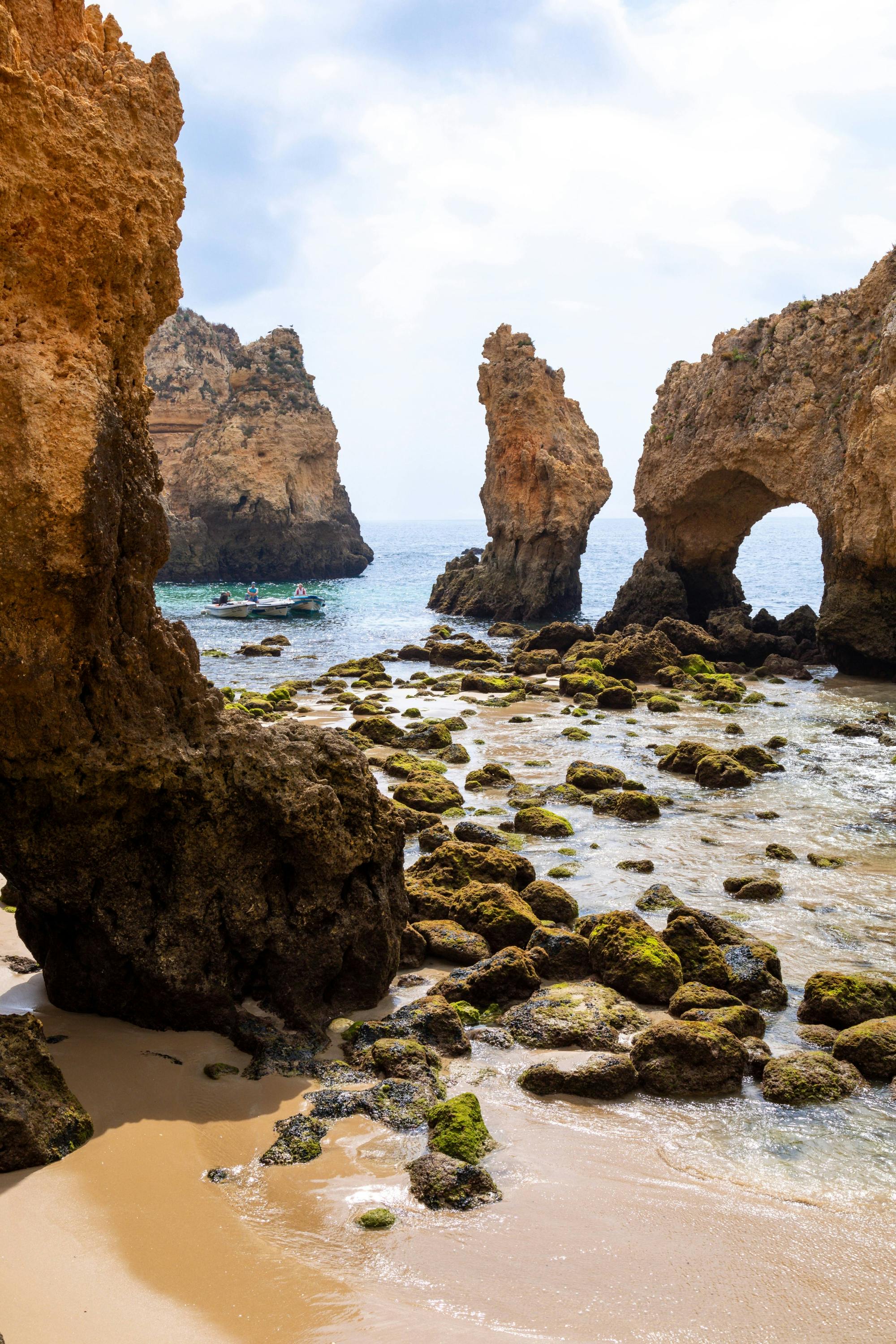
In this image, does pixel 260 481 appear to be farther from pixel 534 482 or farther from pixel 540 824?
pixel 540 824

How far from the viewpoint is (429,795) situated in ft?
50.1

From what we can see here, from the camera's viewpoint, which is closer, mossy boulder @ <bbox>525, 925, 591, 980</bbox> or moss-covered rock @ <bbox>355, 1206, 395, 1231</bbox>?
moss-covered rock @ <bbox>355, 1206, 395, 1231</bbox>

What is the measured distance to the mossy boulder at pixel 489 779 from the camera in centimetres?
1677

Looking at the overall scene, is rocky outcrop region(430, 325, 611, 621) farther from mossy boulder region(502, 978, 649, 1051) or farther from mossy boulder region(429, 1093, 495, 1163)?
mossy boulder region(429, 1093, 495, 1163)

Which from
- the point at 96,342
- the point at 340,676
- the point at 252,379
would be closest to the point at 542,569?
the point at 340,676

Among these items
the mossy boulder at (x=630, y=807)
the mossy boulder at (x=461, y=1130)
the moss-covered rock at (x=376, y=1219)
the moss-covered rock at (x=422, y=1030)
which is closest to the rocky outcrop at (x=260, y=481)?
the mossy boulder at (x=630, y=807)

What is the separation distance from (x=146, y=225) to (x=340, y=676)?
24228mm

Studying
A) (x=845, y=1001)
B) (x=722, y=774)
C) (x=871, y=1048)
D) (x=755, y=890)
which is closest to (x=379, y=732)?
(x=722, y=774)

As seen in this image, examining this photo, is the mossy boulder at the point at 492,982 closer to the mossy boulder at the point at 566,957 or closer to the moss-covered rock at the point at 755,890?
the mossy boulder at the point at 566,957

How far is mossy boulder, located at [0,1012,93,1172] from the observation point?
17.5ft

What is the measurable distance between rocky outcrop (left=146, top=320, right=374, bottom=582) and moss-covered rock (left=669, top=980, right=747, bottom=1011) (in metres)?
62.6

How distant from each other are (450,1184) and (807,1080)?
315 cm

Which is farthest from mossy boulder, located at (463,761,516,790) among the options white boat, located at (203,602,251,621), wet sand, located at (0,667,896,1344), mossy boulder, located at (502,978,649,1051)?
white boat, located at (203,602,251,621)

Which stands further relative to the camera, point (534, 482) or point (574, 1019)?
point (534, 482)
